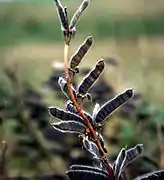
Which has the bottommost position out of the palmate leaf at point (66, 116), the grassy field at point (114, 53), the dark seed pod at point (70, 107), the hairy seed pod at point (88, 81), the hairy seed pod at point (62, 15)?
the palmate leaf at point (66, 116)

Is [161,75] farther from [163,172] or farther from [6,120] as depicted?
[163,172]

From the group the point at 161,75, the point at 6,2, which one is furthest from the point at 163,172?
the point at 6,2

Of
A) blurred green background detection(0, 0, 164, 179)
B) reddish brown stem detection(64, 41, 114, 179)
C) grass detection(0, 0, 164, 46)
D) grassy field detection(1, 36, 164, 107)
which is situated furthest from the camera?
grass detection(0, 0, 164, 46)

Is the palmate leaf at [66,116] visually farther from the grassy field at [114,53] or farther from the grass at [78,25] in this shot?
the grass at [78,25]

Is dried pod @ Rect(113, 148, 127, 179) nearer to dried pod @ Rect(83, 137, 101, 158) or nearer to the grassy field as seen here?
dried pod @ Rect(83, 137, 101, 158)

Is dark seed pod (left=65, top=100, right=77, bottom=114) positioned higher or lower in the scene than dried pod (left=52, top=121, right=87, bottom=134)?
higher

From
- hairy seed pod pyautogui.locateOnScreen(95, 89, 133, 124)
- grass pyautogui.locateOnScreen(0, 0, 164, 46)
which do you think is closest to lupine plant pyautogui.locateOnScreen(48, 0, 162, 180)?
hairy seed pod pyautogui.locateOnScreen(95, 89, 133, 124)

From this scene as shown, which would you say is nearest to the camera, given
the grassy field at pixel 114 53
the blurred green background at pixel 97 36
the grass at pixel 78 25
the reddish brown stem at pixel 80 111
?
the reddish brown stem at pixel 80 111

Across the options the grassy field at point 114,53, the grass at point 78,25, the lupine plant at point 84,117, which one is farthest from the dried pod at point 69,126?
the grass at point 78,25
